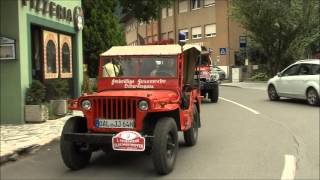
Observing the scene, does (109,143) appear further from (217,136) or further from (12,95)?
(12,95)

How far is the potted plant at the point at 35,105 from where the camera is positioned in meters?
14.3

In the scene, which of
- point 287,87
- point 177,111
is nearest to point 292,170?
point 177,111

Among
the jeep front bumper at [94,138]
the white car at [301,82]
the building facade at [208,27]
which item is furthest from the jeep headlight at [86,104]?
the building facade at [208,27]

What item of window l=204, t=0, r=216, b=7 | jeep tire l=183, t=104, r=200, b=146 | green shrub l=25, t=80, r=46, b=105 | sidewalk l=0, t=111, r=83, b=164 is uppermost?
window l=204, t=0, r=216, b=7

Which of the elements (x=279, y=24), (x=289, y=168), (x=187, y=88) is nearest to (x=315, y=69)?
(x=187, y=88)

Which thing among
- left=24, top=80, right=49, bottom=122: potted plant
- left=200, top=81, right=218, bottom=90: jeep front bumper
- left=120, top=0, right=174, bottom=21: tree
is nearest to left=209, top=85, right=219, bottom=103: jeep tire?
left=200, top=81, right=218, bottom=90: jeep front bumper

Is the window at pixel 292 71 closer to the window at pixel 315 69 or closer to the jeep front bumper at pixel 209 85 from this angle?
the window at pixel 315 69

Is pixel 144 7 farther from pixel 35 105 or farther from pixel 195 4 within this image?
pixel 195 4

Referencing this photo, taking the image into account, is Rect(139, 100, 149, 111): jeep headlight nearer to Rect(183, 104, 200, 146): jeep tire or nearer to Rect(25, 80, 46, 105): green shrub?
Rect(183, 104, 200, 146): jeep tire

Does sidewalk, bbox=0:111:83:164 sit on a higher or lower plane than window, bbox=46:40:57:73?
lower

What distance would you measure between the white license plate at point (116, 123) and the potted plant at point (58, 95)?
297 inches

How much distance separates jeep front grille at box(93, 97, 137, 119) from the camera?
27.6 feet

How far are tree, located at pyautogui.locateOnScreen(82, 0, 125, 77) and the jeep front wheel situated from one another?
17.1 m

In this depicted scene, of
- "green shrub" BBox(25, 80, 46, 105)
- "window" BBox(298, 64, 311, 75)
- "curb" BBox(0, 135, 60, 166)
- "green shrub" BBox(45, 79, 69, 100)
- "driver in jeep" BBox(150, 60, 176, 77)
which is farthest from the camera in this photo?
"window" BBox(298, 64, 311, 75)
